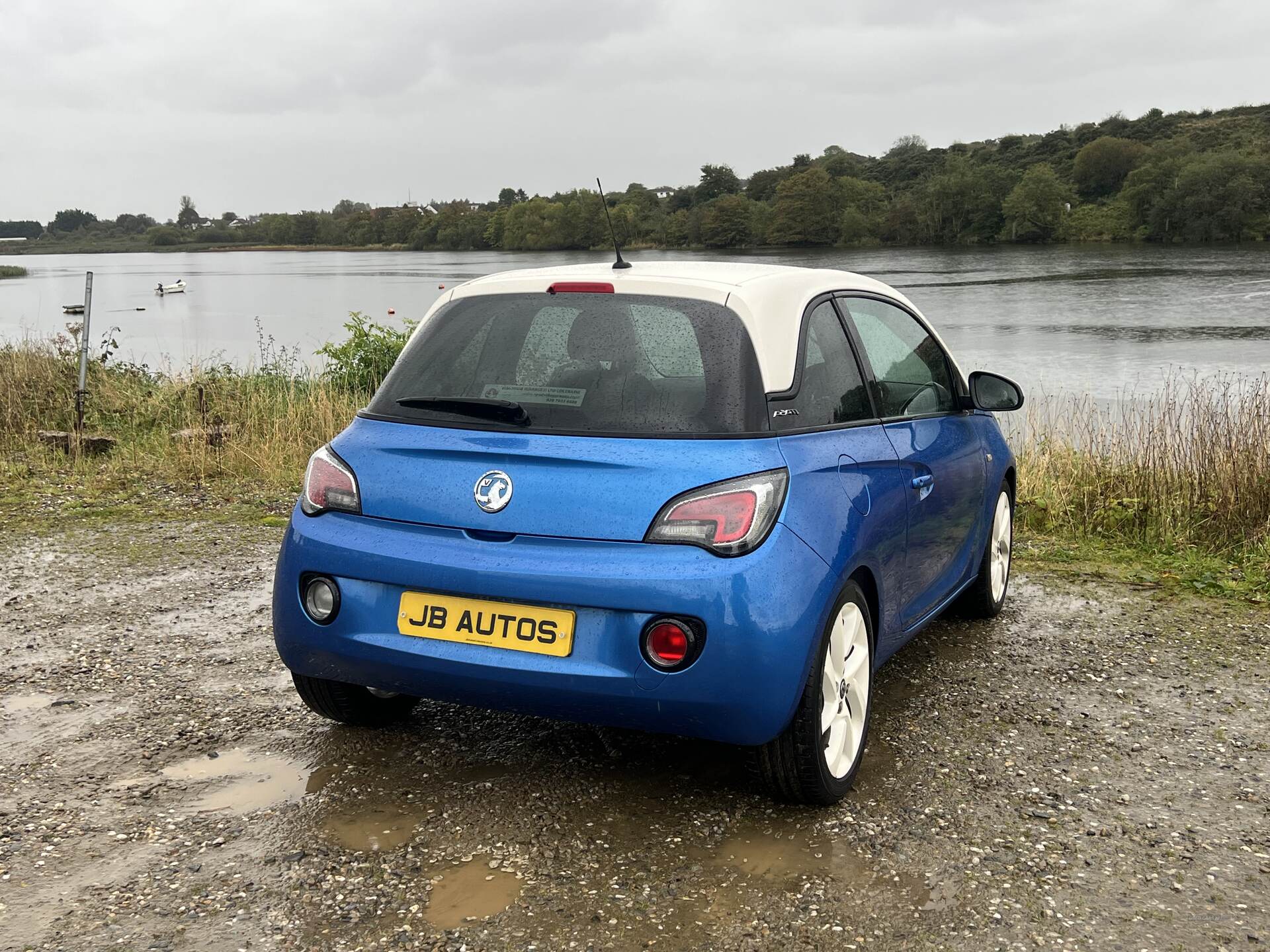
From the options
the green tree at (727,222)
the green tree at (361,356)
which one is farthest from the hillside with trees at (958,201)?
the green tree at (361,356)

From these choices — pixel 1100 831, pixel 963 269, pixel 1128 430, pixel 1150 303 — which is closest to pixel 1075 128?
pixel 963 269

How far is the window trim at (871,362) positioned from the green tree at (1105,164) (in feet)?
322

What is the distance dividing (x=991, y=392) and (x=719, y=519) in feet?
7.80

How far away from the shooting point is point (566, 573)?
3143 millimetres

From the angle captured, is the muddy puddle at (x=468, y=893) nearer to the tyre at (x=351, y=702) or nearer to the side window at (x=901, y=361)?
the tyre at (x=351, y=702)

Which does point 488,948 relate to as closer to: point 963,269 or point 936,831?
point 936,831

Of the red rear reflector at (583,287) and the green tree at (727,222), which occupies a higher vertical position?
the green tree at (727,222)

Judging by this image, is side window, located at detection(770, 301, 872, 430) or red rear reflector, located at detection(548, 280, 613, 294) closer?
side window, located at detection(770, 301, 872, 430)

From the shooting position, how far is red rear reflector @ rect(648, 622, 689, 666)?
10.2 ft

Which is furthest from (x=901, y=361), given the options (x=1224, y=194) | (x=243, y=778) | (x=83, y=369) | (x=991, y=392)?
(x=1224, y=194)

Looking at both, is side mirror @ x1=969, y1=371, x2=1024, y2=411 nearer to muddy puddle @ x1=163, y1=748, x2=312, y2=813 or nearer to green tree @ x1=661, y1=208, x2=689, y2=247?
muddy puddle @ x1=163, y1=748, x2=312, y2=813

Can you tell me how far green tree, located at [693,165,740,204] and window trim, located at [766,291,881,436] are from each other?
7931cm

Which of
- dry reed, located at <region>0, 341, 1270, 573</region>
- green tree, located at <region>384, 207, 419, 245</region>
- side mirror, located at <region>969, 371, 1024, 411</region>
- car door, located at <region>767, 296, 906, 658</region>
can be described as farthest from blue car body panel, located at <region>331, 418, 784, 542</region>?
green tree, located at <region>384, 207, 419, 245</region>

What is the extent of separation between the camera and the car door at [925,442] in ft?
13.7
